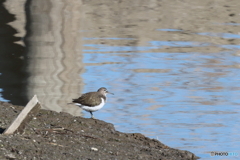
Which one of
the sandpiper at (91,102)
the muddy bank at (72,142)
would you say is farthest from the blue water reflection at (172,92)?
the muddy bank at (72,142)

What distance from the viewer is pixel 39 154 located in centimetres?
605

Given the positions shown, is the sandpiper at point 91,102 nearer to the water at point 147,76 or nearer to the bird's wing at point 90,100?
the bird's wing at point 90,100

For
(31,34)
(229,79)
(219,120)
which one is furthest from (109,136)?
(31,34)

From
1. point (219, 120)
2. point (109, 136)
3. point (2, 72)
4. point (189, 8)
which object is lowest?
point (189, 8)

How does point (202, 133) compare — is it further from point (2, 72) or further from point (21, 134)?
point (2, 72)

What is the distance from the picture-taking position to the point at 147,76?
1375 cm

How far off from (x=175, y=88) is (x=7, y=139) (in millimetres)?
6835

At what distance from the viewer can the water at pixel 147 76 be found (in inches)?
388

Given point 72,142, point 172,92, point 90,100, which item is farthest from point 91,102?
point 172,92

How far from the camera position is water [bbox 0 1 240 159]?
32.3ft

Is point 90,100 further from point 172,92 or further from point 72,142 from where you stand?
point 172,92

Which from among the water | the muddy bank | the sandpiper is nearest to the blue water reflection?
the water

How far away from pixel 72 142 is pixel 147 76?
22.9 feet

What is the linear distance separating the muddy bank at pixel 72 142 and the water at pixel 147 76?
42.3 inches
